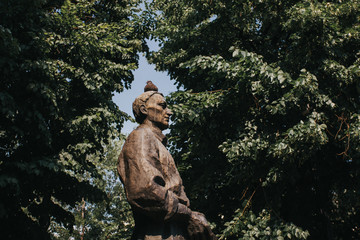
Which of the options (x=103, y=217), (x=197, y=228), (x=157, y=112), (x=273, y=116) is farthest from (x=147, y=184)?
(x=103, y=217)

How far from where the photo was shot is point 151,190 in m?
3.14

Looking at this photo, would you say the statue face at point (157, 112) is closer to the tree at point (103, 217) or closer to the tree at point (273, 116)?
the tree at point (273, 116)

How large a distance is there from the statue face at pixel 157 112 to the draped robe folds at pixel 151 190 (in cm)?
26

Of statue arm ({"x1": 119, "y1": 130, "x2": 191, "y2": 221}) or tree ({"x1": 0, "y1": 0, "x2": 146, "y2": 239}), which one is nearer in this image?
statue arm ({"x1": 119, "y1": 130, "x2": 191, "y2": 221})

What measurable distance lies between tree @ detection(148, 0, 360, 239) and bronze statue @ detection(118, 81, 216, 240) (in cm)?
447

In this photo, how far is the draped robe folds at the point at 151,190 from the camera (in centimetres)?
317

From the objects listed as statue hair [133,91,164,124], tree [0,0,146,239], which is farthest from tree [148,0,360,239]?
statue hair [133,91,164,124]

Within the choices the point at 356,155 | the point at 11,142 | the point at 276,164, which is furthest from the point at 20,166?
the point at 356,155

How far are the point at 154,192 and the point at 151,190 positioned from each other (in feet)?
0.10

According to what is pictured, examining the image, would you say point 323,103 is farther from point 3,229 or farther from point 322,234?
point 3,229

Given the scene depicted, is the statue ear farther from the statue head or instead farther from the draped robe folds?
the draped robe folds

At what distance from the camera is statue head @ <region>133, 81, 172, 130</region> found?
3.93m

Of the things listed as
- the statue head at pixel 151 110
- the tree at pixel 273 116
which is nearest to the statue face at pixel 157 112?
the statue head at pixel 151 110

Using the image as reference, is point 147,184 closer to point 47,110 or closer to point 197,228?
point 197,228
